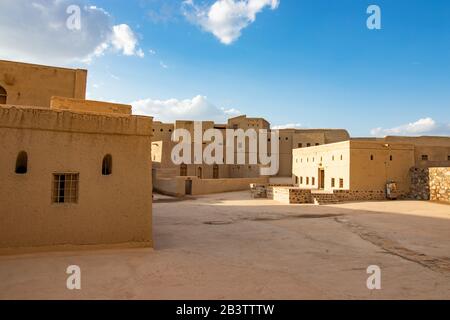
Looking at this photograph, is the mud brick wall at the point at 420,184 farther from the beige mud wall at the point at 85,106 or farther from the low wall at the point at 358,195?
the beige mud wall at the point at 85,106

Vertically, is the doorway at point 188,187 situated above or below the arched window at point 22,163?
below

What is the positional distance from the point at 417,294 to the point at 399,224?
8739 millimetres

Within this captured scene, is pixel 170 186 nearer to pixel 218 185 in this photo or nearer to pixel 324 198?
pixel 218 185

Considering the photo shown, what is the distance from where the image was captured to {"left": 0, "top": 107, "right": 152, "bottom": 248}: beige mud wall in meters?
7.77

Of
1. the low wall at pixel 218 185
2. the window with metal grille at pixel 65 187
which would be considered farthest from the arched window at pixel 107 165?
the low wall at pixel 218 185

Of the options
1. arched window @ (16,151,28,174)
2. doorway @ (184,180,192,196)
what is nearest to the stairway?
doorway @ (184,180,192,196)

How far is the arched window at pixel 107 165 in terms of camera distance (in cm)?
871

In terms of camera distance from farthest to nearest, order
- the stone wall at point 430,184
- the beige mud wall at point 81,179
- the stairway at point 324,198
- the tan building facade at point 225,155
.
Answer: the tan building facade at point 225,155 < the stone wall at point 430,184 < the stairway at point 324,198 < the beige mud wall at point 81,179

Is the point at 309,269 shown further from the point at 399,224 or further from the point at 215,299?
the point at 399,224

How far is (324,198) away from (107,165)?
661 inches

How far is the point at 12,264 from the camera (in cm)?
724

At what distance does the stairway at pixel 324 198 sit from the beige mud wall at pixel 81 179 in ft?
50.6

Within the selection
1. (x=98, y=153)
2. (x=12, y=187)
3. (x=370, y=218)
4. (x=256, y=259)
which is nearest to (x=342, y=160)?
(x=370, y=218)

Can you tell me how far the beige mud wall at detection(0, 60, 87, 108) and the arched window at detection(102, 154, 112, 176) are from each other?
7.86 m
